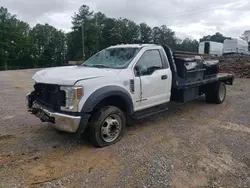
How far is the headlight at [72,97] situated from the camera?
381 cm

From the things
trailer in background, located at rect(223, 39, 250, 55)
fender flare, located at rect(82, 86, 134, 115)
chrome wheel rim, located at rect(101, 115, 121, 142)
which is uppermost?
trailer in background, located at rect(223, 39, 250, 55)

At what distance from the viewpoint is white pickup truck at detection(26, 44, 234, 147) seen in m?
3.91

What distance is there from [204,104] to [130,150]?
A: 15.0 ft

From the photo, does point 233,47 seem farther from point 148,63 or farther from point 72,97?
point 72,97

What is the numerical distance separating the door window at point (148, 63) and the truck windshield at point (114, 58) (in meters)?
0.21

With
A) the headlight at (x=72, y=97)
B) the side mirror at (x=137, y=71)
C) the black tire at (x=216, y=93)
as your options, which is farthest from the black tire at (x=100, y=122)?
the black tire at (x=216, y=93)

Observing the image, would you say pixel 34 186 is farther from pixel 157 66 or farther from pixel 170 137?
pixel 157 66

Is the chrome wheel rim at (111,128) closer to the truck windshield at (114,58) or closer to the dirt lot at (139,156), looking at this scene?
the dirt lot at (139,156)

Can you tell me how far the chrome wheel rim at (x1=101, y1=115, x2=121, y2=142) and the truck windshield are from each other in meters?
1.07

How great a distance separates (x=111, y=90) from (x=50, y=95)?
3.63 feet

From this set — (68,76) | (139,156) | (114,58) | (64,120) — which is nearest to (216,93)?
(114,58)

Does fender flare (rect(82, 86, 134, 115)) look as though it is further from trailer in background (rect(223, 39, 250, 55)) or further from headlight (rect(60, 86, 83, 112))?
trailer in background (rect(223, 39, 250, 55))

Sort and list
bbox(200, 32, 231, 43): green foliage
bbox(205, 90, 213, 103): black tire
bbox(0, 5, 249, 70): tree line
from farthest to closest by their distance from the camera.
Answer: bbox(200, 32, 231, 43): green foliage, bbox(0, 5, 249, 70): tree line, bbox(205, 90, 213, 103): black tire

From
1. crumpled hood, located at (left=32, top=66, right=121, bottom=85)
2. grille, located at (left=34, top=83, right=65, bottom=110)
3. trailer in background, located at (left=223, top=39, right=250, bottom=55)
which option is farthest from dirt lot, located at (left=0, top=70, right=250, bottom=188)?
trailer in background, located at (left=223, top=39, right=250, bottom=55)
